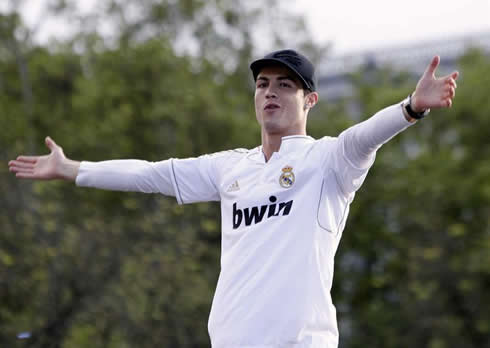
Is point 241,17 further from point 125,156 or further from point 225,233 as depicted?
point 225,233

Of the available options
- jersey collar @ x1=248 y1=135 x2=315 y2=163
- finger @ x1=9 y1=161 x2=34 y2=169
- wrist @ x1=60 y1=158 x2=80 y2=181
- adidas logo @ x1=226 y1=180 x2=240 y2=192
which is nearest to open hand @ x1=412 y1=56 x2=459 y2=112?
jersey collar @ x1=248 y1=135 x2=315 y2=163

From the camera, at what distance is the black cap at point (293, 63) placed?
3919 millimetres

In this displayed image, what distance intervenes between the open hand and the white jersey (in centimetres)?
10

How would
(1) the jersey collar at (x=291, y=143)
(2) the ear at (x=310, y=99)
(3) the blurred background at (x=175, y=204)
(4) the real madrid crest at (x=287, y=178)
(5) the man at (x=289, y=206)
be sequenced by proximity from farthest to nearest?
1. (3) the blurred background at (x=175, y=204)
2. (2) the ear at (x=310, y=99)
3. (1) the jersey collar at (x=291, y=143)
4. (4) the real madrid crest at (x=287, y=178)
5. (5) the man at (x=289, y=206)

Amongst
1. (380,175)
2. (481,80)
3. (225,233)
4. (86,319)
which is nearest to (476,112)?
(481,80)

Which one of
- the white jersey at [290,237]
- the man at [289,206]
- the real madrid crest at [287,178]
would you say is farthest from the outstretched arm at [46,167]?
the real madrid crest at [287,178]

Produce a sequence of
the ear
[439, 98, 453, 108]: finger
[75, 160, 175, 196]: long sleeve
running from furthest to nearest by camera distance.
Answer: [75, 160, 175, 196]: long sleeve < the ear < [439, 98, 453, 108]: finger

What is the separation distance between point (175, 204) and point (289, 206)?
814 cm

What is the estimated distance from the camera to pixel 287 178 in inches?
149

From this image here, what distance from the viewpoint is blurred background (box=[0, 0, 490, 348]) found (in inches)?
428

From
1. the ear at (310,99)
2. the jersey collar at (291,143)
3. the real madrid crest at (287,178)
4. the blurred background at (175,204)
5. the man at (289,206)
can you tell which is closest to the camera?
the man at (289,206)

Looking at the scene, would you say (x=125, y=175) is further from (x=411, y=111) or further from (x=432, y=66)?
(x=432, y=66)

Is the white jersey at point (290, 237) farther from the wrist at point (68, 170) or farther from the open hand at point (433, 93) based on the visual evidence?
the wrist at point (68, 170)

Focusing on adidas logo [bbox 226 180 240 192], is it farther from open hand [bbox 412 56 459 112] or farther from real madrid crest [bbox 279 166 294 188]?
open hand [bbox 412 56 459 112]
